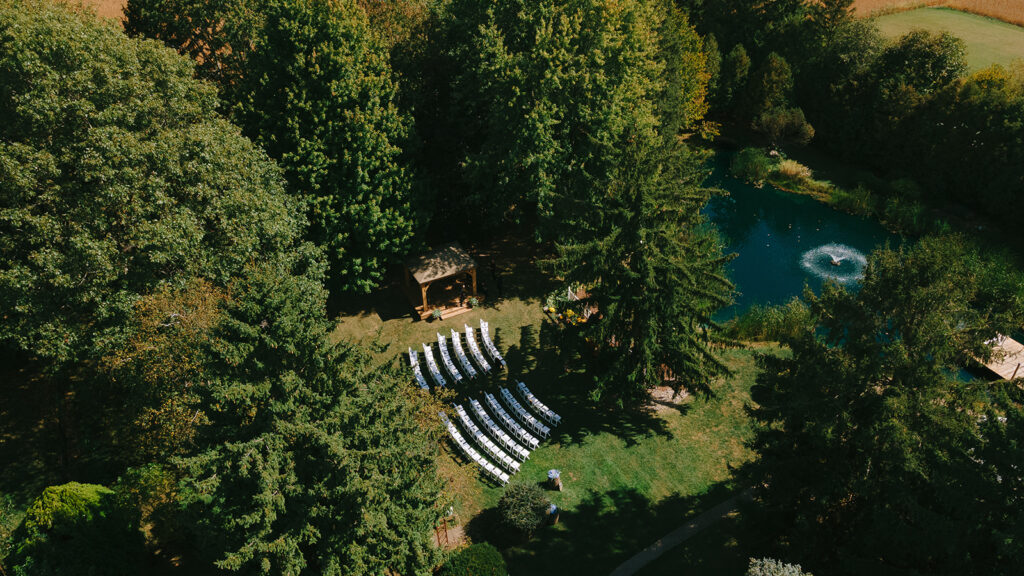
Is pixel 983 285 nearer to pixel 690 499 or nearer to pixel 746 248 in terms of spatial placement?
A: pixel 746 248

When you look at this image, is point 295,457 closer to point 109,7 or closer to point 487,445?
point 487,445

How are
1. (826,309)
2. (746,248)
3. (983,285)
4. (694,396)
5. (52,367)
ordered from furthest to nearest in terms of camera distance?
(746,248) → (983,285) → (694,396) → (52,367) → (826,309)

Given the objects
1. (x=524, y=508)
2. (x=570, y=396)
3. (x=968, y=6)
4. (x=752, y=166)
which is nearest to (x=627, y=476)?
(x=570, y=396)

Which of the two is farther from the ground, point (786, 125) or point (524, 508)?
point (786, 125)

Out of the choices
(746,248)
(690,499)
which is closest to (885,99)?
(746,248)

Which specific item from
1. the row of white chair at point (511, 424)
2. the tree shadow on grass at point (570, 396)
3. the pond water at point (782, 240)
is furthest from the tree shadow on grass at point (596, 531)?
the pond water at point (782, 240)

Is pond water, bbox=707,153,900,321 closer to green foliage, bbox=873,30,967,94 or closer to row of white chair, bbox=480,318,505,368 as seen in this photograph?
green foliage, bbox=873,30,967,94

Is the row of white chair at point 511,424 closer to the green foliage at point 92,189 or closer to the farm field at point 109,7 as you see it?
the green foliage at point 92,189
